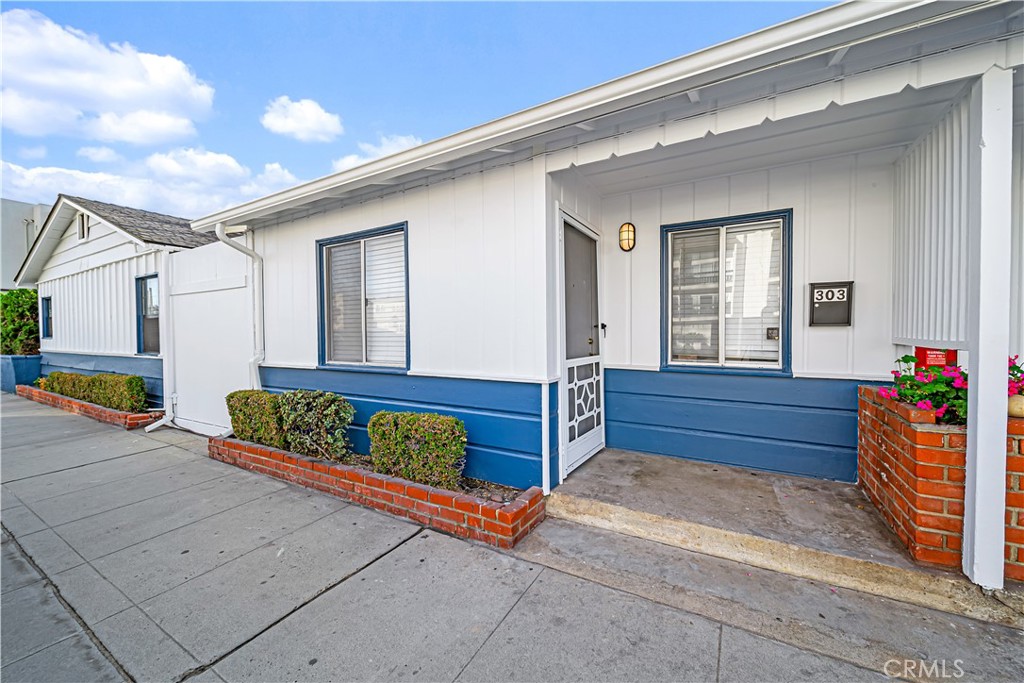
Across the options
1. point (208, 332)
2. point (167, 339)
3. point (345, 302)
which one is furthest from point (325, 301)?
point (167, 339)

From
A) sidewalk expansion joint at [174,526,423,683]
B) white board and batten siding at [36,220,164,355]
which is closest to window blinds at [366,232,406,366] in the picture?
sidewalk expansion joint at [174,526,423,683]

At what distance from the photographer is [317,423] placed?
3990mm

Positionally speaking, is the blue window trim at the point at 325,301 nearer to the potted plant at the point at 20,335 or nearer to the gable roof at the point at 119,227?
the gable roof at the point at 119,227

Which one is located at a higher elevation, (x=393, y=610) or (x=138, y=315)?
(x=138, y=315)

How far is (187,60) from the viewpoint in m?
6.21

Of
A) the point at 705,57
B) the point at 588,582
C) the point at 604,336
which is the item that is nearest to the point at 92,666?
the point at 588,582

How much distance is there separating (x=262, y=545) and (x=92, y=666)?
100cm

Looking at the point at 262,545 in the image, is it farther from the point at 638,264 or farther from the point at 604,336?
the point at 638,264

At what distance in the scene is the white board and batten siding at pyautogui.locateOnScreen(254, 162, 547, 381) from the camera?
10.3 ft

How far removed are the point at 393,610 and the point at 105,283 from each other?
31.5ft

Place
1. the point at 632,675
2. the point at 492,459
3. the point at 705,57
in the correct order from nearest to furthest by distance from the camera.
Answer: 1. the point at 632,675
2. the point at 705,57
3. the point at 492,459

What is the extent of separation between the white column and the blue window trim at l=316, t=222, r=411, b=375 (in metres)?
3.76

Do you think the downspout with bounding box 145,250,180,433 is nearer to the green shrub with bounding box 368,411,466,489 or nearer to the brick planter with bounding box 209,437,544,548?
the brick planter with bounding box 209,437,544,548

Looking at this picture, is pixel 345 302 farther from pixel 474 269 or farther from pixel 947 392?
pixel 947 392
